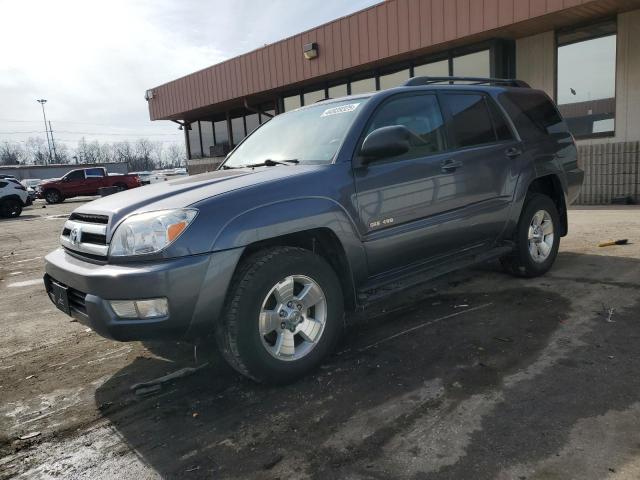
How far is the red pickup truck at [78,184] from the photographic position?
2653 cm

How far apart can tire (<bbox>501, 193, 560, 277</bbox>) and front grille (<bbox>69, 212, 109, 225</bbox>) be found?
361 centimetres

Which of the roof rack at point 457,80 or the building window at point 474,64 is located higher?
the building window at point 474,64

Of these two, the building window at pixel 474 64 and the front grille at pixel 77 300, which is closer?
the front grille at pixel 77 300

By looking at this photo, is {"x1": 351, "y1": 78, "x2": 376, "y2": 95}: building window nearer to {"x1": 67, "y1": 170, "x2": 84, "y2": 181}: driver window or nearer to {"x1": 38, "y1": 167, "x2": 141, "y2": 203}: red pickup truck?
{"x1": 38, "y1": 167, "x2": 141, "y2": 203}: red pickup truck

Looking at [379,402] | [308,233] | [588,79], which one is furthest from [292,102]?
[379,402]

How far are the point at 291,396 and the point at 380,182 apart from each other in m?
1.54

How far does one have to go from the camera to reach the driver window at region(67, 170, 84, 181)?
88.1ft

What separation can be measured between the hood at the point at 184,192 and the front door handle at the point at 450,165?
3.78ft

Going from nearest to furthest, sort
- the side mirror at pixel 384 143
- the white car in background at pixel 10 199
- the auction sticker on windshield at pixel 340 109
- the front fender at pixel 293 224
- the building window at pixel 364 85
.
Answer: the front fender at pixel 293 224 → the side mirror at pixel 384 143 → the auction sticker on windshield at pixel 340 109 → the building window at pixel 364 85 → the white car in background at pixel 10 199

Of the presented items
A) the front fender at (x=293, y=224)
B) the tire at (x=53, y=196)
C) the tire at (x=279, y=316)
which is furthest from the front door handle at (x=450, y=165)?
the tire at (x=53, y=196)

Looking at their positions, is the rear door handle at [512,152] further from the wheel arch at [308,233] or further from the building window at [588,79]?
the building window at [588,79]

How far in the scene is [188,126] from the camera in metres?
22.2

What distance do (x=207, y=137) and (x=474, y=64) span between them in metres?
13.5

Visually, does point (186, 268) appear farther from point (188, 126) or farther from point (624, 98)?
point (188, 126)
